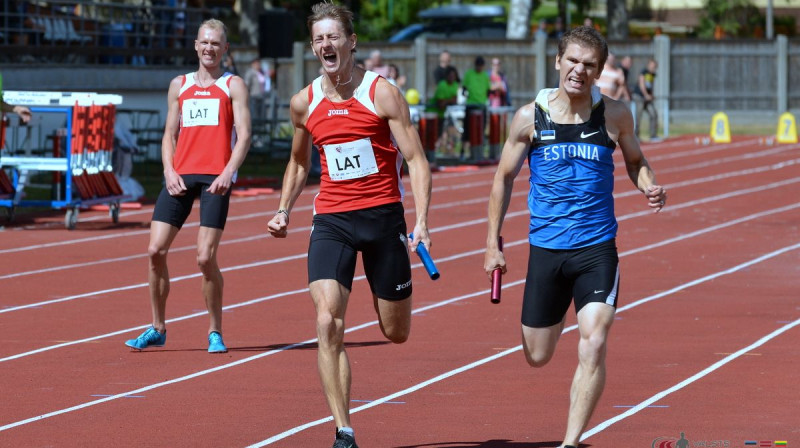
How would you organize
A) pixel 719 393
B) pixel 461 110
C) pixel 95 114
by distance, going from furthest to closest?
pixel 461 110 < pixel 95 114 < pixel 719 393

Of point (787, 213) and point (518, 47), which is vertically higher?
point (518, 47)

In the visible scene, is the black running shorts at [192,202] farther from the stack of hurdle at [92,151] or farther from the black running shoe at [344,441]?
the stack of hurdle at [92,151]

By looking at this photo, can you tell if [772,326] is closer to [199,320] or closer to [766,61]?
[199,320]

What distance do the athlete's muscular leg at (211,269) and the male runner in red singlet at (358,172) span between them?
2.36 m

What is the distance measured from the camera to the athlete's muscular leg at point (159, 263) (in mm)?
9883

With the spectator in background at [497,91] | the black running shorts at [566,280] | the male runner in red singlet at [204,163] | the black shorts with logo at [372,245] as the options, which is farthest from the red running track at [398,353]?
the spectator in background at [497,91]

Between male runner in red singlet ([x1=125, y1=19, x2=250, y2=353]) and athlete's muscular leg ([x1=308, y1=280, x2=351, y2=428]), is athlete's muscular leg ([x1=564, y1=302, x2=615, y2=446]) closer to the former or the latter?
athlete's muscular leg ([x1=308, y1=280, x2=351, y2=428])

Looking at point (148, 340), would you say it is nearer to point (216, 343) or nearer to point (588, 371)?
point (216, 343)

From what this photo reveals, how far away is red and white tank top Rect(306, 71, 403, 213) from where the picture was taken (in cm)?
735

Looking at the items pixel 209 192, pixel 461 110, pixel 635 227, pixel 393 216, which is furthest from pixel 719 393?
pixel 461 110

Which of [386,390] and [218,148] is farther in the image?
[218,148]

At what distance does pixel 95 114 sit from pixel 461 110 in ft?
42.9

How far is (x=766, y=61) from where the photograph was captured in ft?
143

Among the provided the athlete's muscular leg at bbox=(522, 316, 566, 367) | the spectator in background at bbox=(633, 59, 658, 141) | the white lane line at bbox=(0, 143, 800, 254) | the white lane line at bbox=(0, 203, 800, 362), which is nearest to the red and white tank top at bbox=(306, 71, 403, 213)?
the athlete's muscular leg at bbox=(522, 316, 566, 367)
